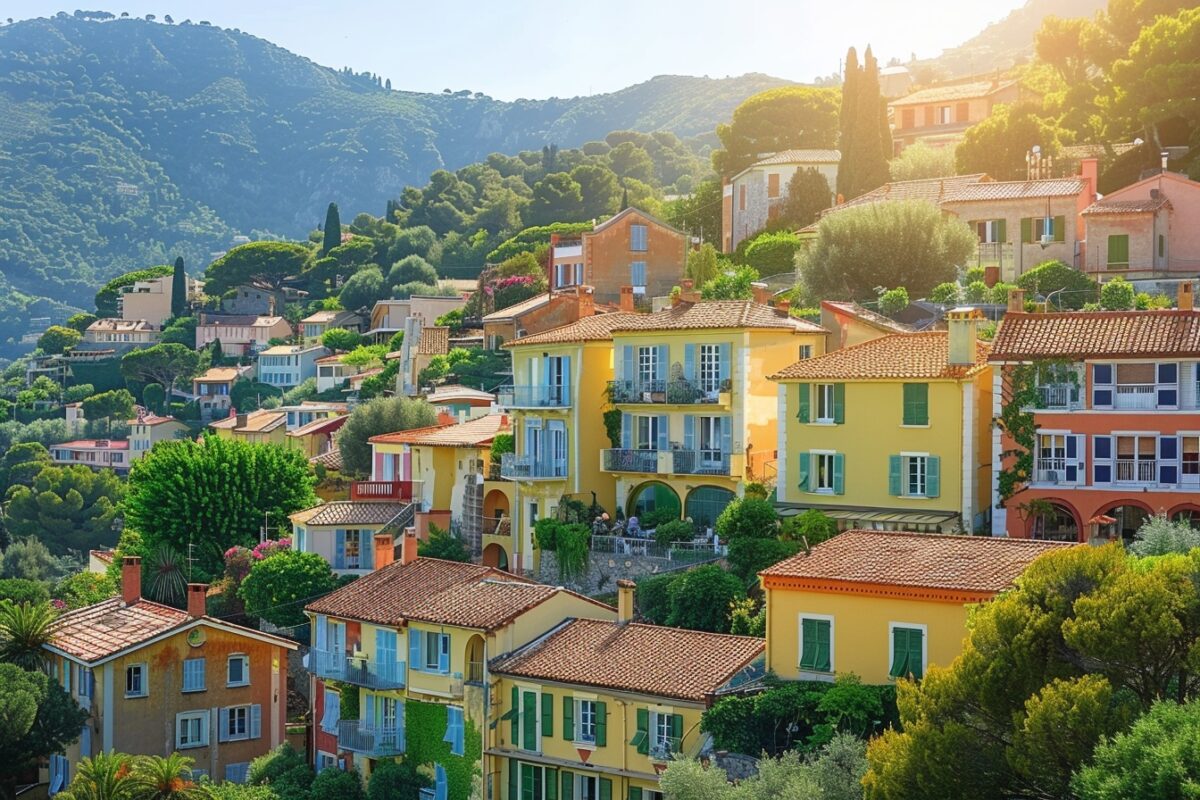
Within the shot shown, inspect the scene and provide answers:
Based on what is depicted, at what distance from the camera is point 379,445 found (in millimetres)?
62344

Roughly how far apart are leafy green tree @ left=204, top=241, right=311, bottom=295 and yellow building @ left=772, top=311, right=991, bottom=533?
103587 mm

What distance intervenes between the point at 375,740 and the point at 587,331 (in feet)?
49.8

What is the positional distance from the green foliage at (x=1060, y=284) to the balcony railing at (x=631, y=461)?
15.2 metres

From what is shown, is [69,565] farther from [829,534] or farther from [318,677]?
[829,534]

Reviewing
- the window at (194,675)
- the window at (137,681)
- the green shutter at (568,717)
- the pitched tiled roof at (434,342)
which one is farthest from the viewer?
the pitched tiled roof at (434,342)

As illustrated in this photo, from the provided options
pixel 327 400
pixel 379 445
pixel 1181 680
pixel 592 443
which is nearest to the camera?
pixel 1181 680

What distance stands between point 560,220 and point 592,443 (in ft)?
286

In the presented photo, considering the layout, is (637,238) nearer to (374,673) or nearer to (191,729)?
(191,729)

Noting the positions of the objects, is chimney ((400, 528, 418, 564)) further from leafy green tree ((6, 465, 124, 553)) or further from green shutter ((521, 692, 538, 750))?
leafy green tree ((6, 465, 124, 553))

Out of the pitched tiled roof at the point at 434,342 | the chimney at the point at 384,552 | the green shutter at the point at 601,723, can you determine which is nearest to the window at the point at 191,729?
the chimney at the point at 384,552

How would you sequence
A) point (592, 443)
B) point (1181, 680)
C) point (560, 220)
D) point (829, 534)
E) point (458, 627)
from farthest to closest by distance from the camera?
point (560, 220)
point (592, 443)
point (829, 534)
point (458, 627)
point (1181, 680)

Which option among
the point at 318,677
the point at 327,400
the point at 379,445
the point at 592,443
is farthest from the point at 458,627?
the point at 327,400

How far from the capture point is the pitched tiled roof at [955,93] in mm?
92981

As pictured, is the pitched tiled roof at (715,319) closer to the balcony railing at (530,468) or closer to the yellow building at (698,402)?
the yellow building at (698,402)
